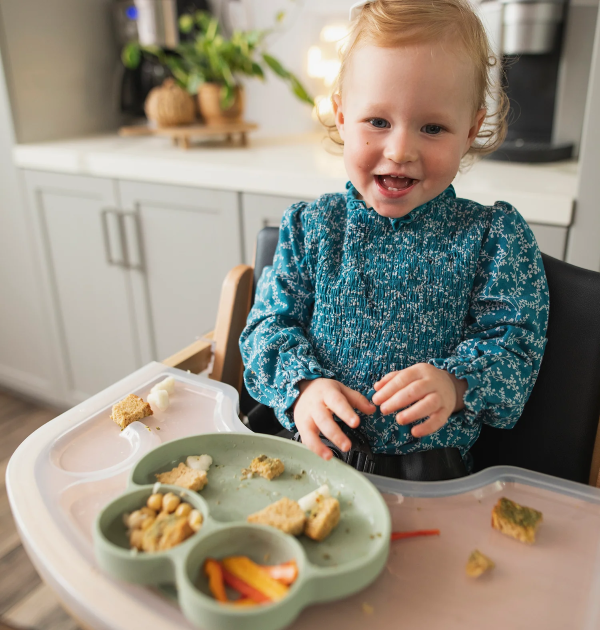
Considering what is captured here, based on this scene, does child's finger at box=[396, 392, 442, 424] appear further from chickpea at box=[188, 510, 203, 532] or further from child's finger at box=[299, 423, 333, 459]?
chickpea at box=[188, 510, 203, 532]

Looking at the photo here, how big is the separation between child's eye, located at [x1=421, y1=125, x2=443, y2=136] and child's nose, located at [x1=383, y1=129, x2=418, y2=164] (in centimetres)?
3

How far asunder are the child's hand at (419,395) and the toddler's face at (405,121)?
0.81ft

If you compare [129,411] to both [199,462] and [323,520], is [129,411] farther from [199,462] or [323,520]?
[323,520]

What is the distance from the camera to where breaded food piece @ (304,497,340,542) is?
1.79 feet

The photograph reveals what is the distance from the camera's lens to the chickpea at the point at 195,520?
21.2 inches

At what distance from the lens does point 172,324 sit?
185 cm

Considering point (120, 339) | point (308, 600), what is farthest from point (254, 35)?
point (308, 600)

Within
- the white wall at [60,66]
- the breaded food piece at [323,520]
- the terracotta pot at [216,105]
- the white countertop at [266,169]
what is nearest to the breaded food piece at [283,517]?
the breaded food piece at [323,520]

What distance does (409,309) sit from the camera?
853 mm

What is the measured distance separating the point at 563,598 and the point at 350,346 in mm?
424

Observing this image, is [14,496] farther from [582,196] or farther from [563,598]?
[582,196]

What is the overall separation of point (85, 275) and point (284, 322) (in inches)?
49.6

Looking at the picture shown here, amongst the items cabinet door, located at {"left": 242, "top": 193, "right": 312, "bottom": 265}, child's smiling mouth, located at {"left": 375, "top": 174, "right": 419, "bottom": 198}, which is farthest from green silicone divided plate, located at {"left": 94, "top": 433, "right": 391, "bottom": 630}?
cabinet door, located at {"left": 242, "top": 193, "right": 312, "bottom": 265}

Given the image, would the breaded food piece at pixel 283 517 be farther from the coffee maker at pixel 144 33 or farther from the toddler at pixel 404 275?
the coffee maker at pixel 144 33
